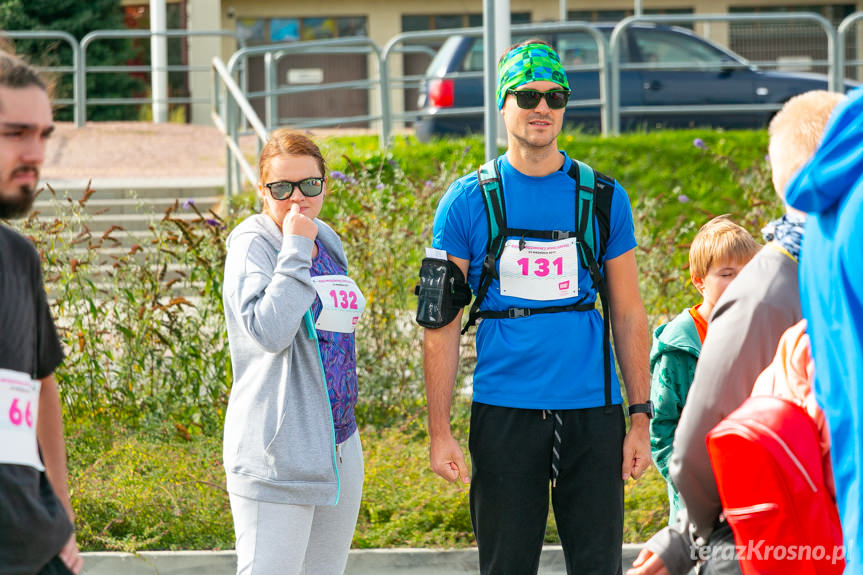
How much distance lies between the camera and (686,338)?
3418 mm

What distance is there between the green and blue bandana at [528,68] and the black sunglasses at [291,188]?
697 millimetres

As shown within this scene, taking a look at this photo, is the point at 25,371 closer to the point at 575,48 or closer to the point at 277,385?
the point at 277,385

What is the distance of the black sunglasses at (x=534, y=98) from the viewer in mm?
3438

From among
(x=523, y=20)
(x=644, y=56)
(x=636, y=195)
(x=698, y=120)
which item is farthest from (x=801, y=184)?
(x=523, y=20)

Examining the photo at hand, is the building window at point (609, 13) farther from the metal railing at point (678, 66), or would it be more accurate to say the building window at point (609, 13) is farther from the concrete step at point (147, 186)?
the concrete step at point (147, 186)

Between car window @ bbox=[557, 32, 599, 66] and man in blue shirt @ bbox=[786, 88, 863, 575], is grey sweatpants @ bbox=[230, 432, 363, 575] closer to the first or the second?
man in blue shirt @ bbox=[786, 88, 863, 575]

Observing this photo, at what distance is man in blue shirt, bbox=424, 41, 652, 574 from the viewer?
3.36m

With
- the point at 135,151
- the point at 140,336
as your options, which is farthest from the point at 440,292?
the point at 135,151

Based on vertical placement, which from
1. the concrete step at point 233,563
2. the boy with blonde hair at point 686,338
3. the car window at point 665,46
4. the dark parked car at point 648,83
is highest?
the car window at point 665,46

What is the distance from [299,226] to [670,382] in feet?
4.16

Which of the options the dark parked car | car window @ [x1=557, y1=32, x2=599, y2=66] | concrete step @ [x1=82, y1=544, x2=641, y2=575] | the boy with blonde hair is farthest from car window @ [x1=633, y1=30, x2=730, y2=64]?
the boy with blonde hair

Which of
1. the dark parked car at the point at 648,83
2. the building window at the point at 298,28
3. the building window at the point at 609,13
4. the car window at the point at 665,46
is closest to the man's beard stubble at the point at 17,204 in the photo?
the dark parked car at the point at 648,83

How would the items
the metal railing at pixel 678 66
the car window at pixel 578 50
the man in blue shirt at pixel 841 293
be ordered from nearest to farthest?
the man in blue shirt at pixel 841 293
the metal railing at pixel 678 66
the car window at pixel 578 50

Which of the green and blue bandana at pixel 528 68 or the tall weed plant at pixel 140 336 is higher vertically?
the green and blue bandana at pixel 528 68
